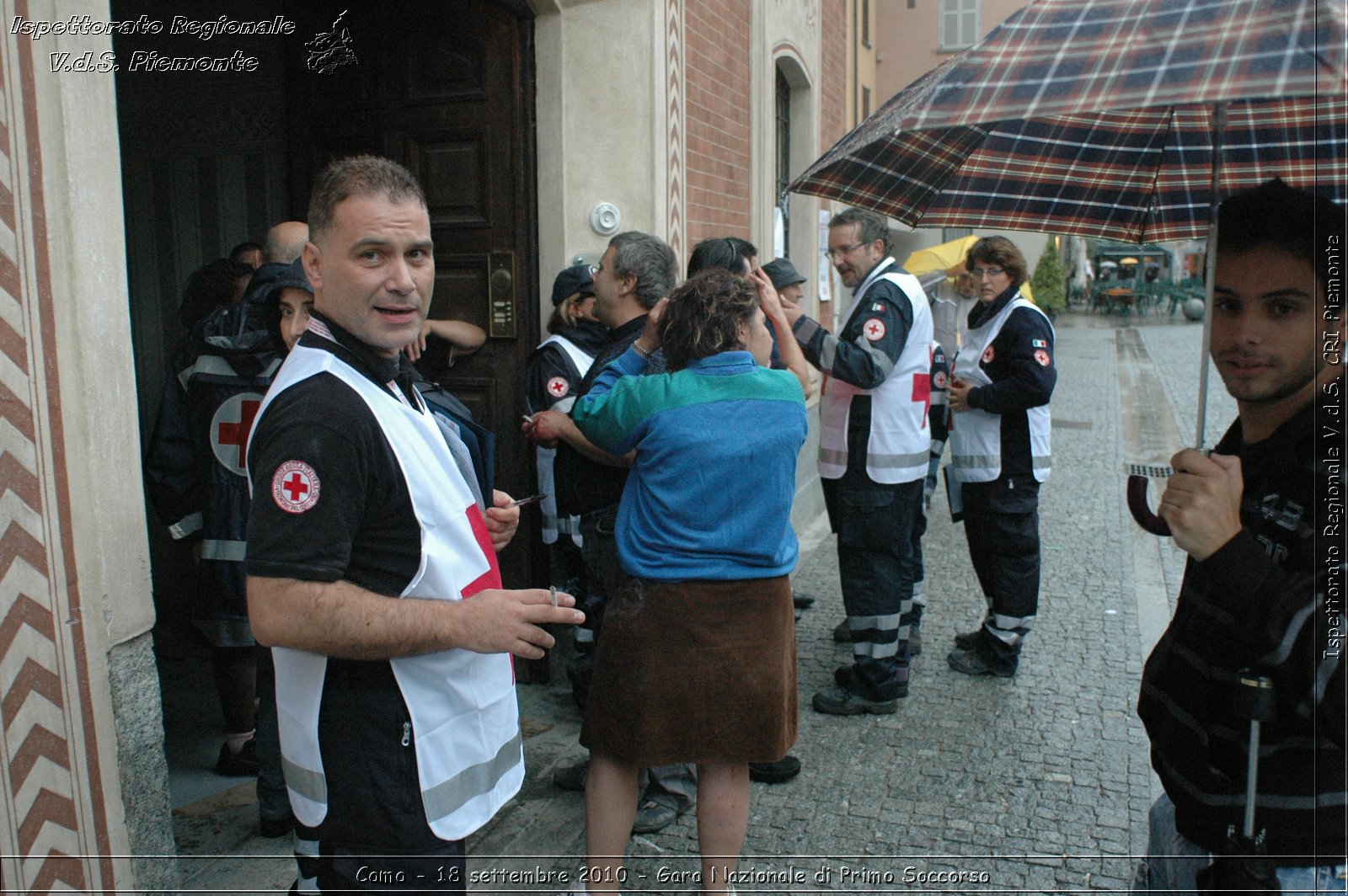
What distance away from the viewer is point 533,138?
499 cm

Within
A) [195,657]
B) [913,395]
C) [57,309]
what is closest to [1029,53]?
[57,309]

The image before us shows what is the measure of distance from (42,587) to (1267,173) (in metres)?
3.12

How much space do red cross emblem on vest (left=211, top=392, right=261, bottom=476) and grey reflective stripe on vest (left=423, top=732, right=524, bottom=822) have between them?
189 centimetres

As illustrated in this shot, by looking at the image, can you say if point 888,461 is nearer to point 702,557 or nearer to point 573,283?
point 573,283

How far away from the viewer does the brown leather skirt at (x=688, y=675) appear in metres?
2.90

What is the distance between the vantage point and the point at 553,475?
4336mm

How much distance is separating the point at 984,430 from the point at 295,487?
389 cm

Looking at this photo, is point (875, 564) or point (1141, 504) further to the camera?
point (875, 564)

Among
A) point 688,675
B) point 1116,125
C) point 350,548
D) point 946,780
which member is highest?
point 1116,125

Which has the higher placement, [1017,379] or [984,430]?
[1017,379]

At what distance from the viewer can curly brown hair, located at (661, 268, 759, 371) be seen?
9.48ft

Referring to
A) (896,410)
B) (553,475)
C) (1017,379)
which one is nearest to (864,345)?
(896,410)

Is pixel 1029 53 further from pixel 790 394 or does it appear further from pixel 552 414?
pixel 552 414

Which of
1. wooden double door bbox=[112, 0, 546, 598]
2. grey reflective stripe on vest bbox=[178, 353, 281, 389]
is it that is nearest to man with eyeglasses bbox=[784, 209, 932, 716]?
wooden double door bbox=[112, 0, 546, 598]
